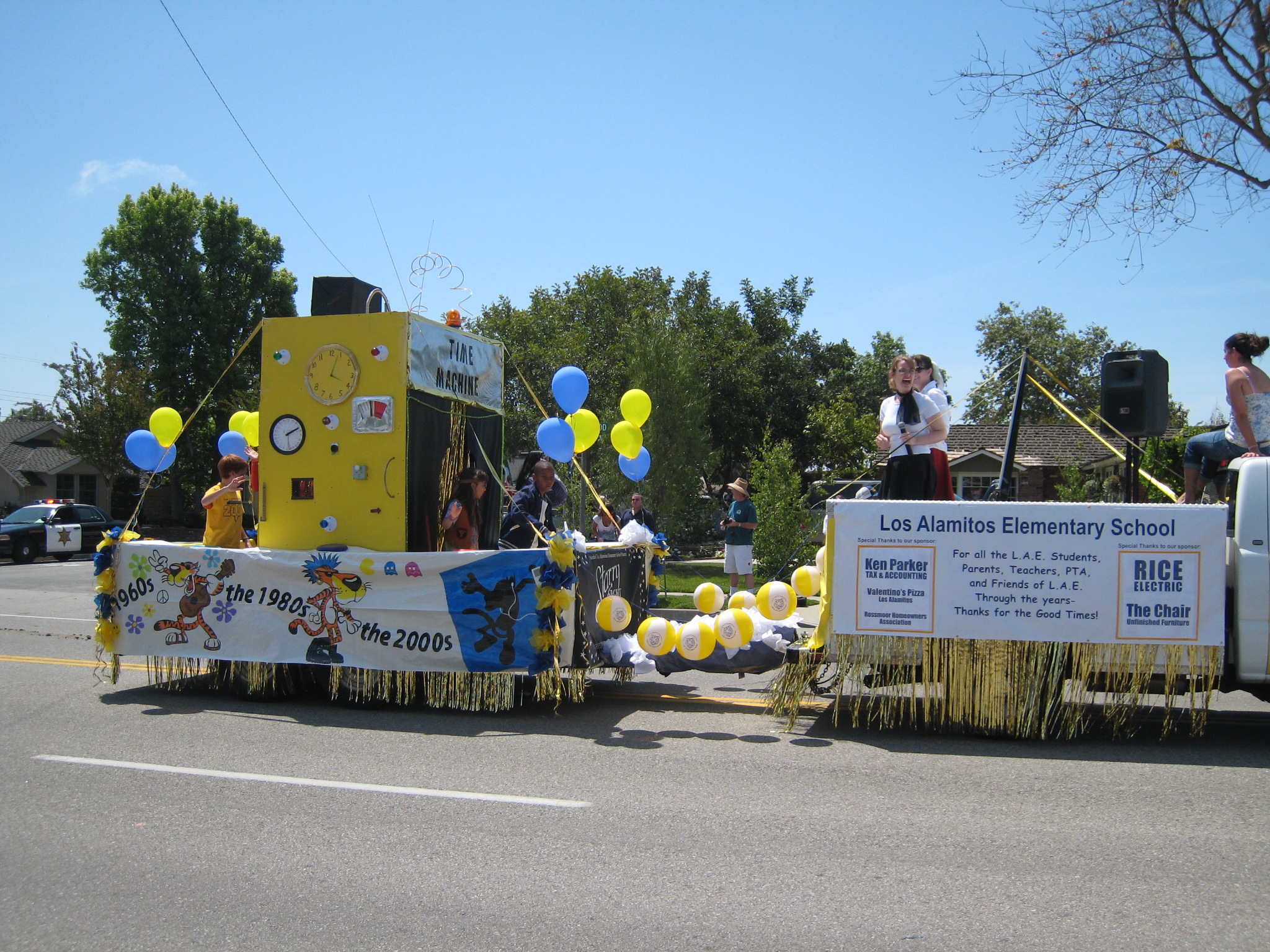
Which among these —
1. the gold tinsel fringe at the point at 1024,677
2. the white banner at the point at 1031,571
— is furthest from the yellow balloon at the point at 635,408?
the gold tinsel fringe at the point at 1024,677

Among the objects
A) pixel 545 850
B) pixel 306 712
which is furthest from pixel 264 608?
pixel 545 850

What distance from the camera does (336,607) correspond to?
7309 mm

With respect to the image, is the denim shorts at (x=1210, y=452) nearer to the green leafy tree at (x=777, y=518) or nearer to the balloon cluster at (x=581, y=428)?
the balloon cluster at (x=581, y=428)

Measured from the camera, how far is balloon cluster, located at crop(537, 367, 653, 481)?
8.49 metres

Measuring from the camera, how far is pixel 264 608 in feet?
24.5

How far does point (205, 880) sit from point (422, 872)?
3.10 ft

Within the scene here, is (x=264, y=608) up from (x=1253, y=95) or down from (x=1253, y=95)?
down

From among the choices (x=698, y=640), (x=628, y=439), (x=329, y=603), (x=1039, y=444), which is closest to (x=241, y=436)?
(x=329, y=603)

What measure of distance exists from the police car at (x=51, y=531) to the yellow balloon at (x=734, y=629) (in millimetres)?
24443

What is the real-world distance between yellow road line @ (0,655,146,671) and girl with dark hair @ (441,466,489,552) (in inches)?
144

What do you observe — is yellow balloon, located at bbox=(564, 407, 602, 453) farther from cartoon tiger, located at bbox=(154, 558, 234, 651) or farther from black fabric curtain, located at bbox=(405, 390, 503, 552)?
cartoon tiger, located at bbox=(154, 558, 234, 651)

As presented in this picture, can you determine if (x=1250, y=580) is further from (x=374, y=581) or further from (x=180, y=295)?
(x=180, y=295)

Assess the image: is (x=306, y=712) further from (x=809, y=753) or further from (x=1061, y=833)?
(x=1061, y=833)

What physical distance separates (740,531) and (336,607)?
7.43 meters
